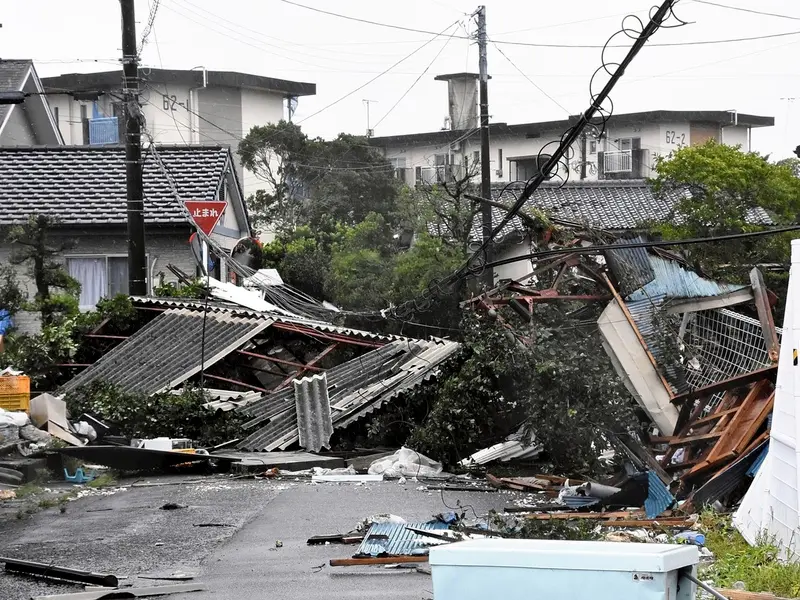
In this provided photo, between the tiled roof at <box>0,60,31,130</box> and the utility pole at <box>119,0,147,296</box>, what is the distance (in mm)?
12015

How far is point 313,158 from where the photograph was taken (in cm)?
4747

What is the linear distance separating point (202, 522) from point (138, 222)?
11220mm

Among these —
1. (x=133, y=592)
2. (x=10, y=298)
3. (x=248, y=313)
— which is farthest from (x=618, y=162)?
(x=133, y=592)

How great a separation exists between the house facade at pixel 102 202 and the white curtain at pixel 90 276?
23mm

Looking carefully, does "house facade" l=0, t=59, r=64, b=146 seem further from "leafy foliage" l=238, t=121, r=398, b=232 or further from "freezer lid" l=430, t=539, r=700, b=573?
"freezer lid" l=430, t=539, r=700, b=573

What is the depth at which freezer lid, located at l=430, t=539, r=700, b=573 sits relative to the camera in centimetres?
470

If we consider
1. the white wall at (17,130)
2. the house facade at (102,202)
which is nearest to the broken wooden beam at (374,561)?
the house facade at (102,202)

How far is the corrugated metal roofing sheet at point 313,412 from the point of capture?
1811 centimetres

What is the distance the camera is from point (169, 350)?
2069 cm

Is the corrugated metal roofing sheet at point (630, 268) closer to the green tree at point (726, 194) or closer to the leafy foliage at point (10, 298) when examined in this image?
the leafy foliage at point (10, 298)

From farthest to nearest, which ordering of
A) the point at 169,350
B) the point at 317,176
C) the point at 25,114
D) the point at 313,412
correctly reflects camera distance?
the point at 317,176
the point at 25,114
the point at 169,350
the point at 313,412

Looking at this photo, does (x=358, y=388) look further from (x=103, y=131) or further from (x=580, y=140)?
(x=580, y=140)

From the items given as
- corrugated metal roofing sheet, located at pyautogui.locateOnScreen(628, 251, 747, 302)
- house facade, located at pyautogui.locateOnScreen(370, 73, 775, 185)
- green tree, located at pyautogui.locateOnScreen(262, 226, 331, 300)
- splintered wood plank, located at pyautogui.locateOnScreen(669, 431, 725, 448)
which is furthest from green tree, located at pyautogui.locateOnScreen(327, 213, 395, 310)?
splintered wood plank, located at pyautogui.locateOnScreen(669, 431, 725, 448)

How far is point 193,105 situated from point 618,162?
20103mm
